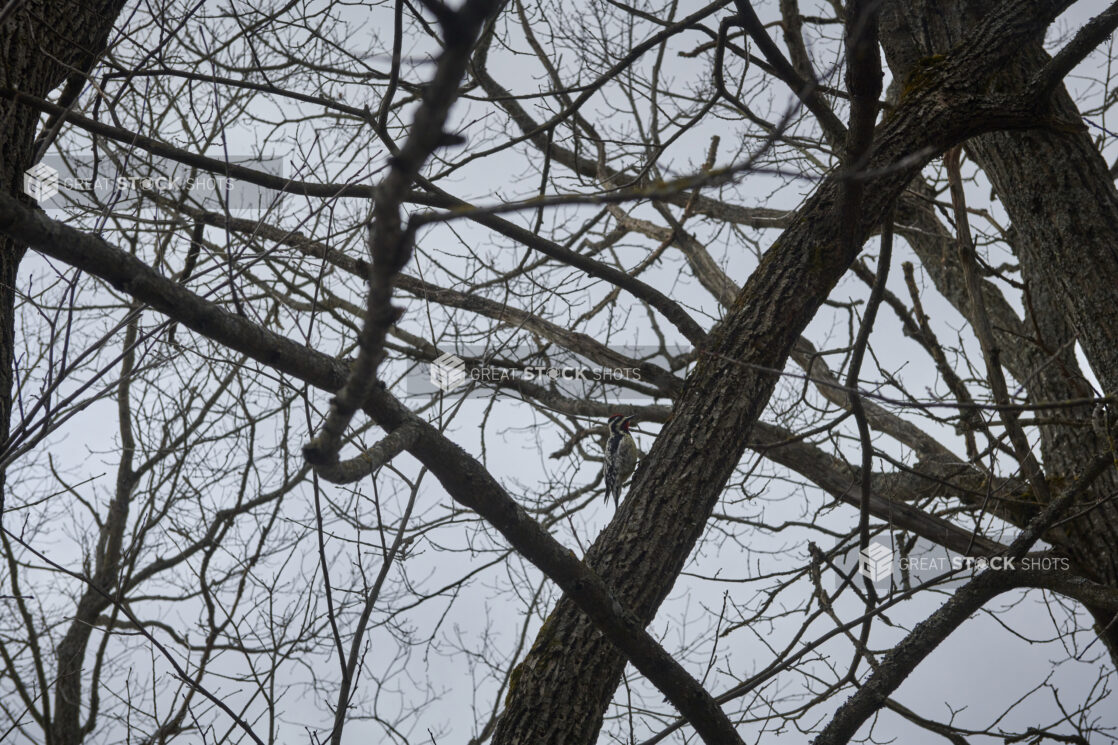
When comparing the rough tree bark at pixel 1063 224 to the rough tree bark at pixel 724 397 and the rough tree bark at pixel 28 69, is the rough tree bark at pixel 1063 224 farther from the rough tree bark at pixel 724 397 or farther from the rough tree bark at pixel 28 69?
the rough tree bark at pixel 28 69

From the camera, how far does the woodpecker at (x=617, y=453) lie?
193 inches

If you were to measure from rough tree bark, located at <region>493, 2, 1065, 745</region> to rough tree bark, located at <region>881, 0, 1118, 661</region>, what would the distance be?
0.86ft

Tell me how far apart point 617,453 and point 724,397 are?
9.97ft

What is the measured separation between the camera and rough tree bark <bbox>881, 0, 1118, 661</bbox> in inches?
121

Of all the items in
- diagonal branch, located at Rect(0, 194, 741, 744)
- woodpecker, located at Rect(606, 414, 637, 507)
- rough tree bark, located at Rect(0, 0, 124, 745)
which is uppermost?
woodpecker, located at Rect(606, 414, 637, 507)

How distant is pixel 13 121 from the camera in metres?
2.33

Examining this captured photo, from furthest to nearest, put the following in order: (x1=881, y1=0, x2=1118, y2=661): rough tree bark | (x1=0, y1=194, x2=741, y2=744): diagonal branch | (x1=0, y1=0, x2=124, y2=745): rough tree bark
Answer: (x1=881, y1=0, x2=1118, y2=661): rough tree bark → (x1=0, y1=0, x2=124, y2=745): rough tree bark → (x1=0, y1=194, x2=741, y2=744): diagonal branch

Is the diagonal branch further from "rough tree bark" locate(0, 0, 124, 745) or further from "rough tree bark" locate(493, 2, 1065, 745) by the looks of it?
"rough tree bark" locate(0, 0, 124, 745)

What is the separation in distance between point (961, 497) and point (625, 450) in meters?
2.15

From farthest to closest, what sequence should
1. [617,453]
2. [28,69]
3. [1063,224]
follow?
[617,453] → [1063,224] → [28,69]

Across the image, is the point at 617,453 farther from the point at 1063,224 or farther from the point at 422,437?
the point at 422,437

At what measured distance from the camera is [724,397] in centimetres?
255

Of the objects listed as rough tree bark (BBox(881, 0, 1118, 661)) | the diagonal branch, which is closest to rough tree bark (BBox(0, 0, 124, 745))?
the diagonal branch

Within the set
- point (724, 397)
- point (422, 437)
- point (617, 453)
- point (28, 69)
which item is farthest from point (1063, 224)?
point (28, 69)
